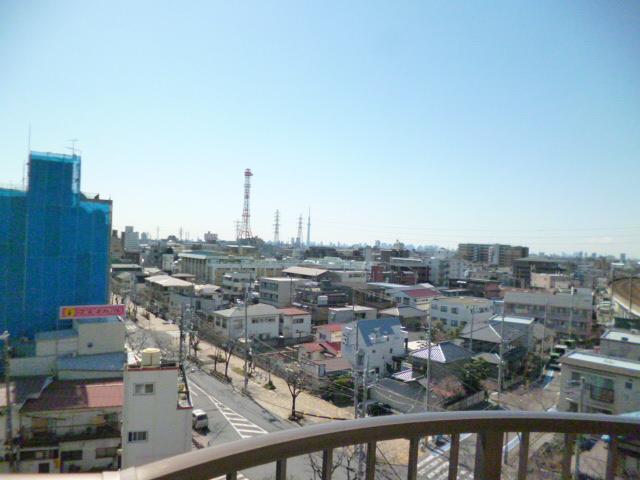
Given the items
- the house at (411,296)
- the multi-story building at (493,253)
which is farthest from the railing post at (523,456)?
the multi-story building at (493,253)

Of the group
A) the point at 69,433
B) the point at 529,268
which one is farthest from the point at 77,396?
the point at 529,268

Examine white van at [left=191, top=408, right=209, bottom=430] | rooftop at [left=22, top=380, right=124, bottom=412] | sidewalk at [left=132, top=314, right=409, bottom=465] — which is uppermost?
rooftop at [left=22, top=380, right=124, bottom=412]

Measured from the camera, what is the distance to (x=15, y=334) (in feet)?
33.3

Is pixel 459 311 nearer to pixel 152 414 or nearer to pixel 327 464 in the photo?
pixel 152 414

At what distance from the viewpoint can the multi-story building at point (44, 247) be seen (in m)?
10.2

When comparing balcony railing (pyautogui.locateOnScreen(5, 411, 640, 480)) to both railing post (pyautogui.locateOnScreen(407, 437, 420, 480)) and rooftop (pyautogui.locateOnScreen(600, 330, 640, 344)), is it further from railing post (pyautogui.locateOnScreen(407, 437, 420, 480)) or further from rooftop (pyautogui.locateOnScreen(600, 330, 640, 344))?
rooftop (pyautogui.locateOnScreen(600, 330, 640, 344))

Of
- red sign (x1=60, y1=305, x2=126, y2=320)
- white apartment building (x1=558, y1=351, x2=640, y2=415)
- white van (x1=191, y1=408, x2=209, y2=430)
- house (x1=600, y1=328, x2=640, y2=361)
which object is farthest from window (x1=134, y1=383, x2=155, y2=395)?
house (x1=600, y1=328, x2=640, y2=361)

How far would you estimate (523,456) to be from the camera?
3.28 ft

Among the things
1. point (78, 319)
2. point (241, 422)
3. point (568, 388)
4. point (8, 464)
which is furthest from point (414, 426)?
point (78, 319)

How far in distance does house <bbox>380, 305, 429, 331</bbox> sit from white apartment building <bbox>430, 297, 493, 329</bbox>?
0.45 m

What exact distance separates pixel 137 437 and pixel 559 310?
1524cm

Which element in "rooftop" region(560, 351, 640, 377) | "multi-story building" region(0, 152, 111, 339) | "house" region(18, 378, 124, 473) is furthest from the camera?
"multi-story building" region(0, 152, 111, 339)

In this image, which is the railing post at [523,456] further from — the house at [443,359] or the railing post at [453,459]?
the house at [443,359]

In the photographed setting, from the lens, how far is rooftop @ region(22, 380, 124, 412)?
632 cm
